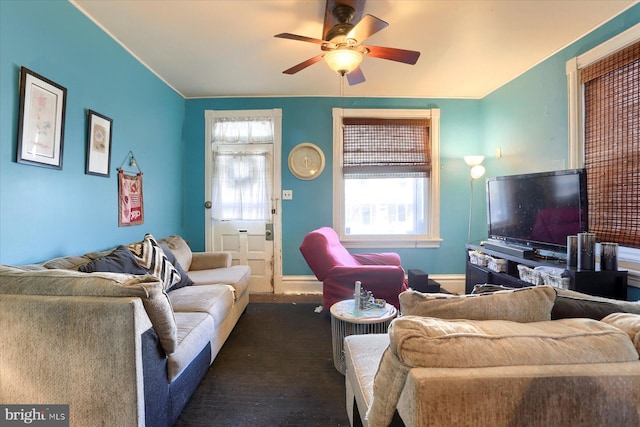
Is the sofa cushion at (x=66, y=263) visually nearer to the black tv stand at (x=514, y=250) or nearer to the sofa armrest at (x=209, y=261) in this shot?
the sofa armrest at (x=209, y=261)

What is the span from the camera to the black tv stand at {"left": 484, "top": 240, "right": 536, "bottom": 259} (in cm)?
240

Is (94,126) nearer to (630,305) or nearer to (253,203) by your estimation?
(253,203)

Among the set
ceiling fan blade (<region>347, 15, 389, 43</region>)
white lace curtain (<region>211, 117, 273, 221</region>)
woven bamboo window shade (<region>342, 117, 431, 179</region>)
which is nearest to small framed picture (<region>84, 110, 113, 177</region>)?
white lace curtain (<region>211, 117, 273, 221</region>)

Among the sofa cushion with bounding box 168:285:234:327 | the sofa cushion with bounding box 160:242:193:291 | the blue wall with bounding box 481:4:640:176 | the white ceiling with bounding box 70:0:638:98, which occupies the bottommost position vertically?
the sofa cushion with bounding box 168:285:234:327

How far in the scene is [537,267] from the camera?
225 cm

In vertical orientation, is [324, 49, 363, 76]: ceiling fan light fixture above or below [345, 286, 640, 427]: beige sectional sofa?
above

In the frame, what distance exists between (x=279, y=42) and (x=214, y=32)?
0.55 m

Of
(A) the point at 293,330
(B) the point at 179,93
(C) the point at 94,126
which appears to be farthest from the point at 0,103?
(A) the point at 293,330

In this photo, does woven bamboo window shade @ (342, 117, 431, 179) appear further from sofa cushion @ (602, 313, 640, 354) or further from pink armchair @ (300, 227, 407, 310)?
sofa cushion @ (602, 313, 640, 354)

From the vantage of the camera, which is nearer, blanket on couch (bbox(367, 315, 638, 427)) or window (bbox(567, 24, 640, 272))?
blanket on couch (bbox(367, 315, 638, 427))

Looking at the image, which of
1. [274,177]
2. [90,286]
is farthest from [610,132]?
[90,286]


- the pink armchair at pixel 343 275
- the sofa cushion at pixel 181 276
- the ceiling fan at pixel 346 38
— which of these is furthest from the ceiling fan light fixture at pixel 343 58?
the sofa cushion at pixel 181 276

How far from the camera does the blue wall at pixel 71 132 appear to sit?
64.7 inches

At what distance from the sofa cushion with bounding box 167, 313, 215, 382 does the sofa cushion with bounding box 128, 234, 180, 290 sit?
513mm
